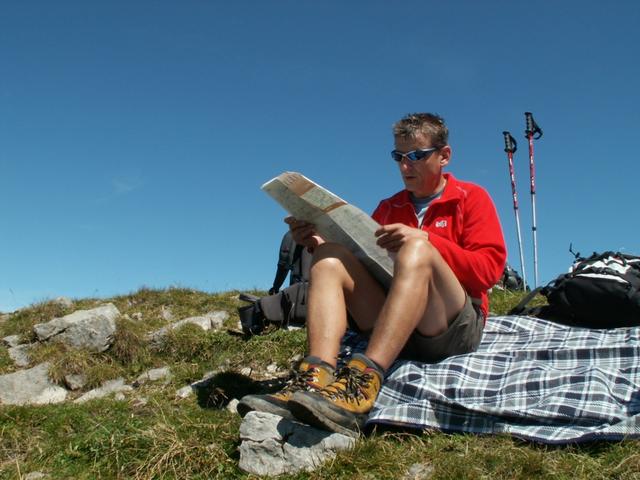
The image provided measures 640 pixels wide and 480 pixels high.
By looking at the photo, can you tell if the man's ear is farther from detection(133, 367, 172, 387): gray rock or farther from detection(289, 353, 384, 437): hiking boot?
detection(133, 367, 172, 387): gray rock

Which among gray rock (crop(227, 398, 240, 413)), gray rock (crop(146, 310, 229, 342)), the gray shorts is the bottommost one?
gray rock (crop(227, 398, 240, 413))

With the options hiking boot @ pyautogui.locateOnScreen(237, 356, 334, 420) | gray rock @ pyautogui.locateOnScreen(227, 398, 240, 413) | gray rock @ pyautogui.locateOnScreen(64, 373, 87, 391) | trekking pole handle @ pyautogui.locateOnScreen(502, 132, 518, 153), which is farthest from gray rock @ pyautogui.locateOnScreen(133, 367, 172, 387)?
trekking pole handle @ pyautogui.locateOnScreen(502, 132, 518, 153)

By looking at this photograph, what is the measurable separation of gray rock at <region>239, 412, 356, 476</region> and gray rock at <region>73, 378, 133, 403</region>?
3.31 metres

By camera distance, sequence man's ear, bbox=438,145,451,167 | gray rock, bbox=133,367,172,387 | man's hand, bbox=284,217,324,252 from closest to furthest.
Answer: man's hand, bbox=284,217,324,252, man's ear, bbox=438,145,451,167, gray rock, bbox=133,367,172,387

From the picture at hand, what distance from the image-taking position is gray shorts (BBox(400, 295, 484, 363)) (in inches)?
201

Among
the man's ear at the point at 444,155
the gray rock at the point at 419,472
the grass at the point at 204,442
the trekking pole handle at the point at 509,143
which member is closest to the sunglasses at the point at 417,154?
the man's ear at the point at 444,155

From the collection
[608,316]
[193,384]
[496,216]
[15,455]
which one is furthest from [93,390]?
[608,316]

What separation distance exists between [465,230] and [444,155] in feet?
2.28

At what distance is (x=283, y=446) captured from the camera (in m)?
4.07

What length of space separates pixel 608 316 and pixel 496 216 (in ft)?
4.81

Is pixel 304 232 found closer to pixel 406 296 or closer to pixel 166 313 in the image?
pixel 406 296

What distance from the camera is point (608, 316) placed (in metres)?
6.02

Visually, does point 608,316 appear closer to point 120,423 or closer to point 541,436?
point 541,436

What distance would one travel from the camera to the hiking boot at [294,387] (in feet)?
13.9
